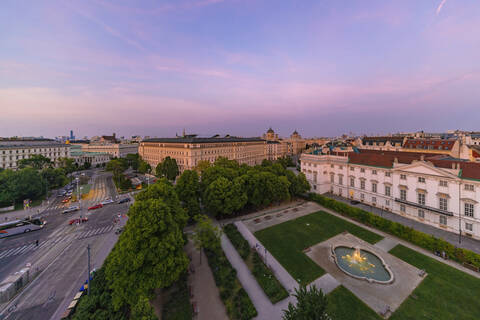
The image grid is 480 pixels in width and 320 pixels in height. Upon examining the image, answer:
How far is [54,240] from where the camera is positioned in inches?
1347

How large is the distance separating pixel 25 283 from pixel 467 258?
190 feet

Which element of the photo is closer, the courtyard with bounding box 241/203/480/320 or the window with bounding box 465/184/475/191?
the courtyard with bounding box 241/203/480/320

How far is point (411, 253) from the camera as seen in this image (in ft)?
94.0

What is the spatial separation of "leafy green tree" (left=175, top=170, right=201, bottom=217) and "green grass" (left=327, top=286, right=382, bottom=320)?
2599 centimetres

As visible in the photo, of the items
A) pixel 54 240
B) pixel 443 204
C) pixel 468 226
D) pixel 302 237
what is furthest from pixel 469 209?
pixel 54 240

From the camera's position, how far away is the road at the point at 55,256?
2090 cm

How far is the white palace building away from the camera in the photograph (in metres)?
31.9

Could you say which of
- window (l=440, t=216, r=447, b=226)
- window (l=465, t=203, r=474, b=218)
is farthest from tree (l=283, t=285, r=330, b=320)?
window (l=440, t=216, r=447, b=226)

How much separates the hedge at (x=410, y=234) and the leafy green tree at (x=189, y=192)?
101 ft

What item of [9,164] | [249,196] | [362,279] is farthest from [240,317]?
[9,164]

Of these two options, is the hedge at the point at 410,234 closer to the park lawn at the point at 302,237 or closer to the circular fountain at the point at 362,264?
the park lawn at the point at 302,237

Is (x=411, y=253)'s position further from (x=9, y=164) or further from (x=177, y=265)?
(x=9, y=164)

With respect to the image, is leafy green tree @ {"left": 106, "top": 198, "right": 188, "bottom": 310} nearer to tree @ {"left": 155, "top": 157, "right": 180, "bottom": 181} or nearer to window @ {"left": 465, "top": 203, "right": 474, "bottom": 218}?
window @ {"left": 465, "top": 203, "right": 474, "bottom": 218}

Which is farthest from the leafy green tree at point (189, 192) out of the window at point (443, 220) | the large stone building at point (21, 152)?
the large stone building at point (21, 152)
